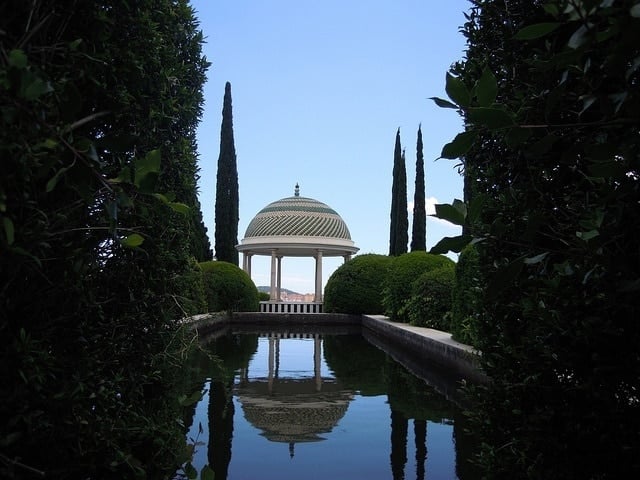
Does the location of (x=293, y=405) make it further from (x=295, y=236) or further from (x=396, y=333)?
(x=295, y=236)

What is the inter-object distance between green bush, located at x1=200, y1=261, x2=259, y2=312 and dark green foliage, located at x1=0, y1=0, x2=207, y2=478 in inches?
713

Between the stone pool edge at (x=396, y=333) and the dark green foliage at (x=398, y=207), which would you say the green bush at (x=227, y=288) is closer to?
the stone pool edge at (x=396, y=333)

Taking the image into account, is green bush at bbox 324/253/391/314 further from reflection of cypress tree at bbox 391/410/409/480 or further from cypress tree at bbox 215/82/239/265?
reflection of cypress tree at bbox 391/410/409/480

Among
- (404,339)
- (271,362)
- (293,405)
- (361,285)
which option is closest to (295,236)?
(361,285)

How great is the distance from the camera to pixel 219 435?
5039 mm

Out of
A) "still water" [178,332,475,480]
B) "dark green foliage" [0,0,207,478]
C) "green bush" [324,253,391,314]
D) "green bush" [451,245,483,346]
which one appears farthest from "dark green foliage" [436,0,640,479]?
"green bush" [324,253,391,314]

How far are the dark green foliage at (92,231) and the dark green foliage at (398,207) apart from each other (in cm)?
2628

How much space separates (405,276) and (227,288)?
26.9ft

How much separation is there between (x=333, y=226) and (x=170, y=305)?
3146cm

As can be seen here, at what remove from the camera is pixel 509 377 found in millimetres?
2875

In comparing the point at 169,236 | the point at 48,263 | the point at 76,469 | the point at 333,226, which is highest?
the point at 333,226

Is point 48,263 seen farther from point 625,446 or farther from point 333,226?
point 333,226

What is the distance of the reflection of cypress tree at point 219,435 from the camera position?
161 inches

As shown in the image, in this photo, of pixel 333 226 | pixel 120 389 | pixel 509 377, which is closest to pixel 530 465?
pixel 509 377
